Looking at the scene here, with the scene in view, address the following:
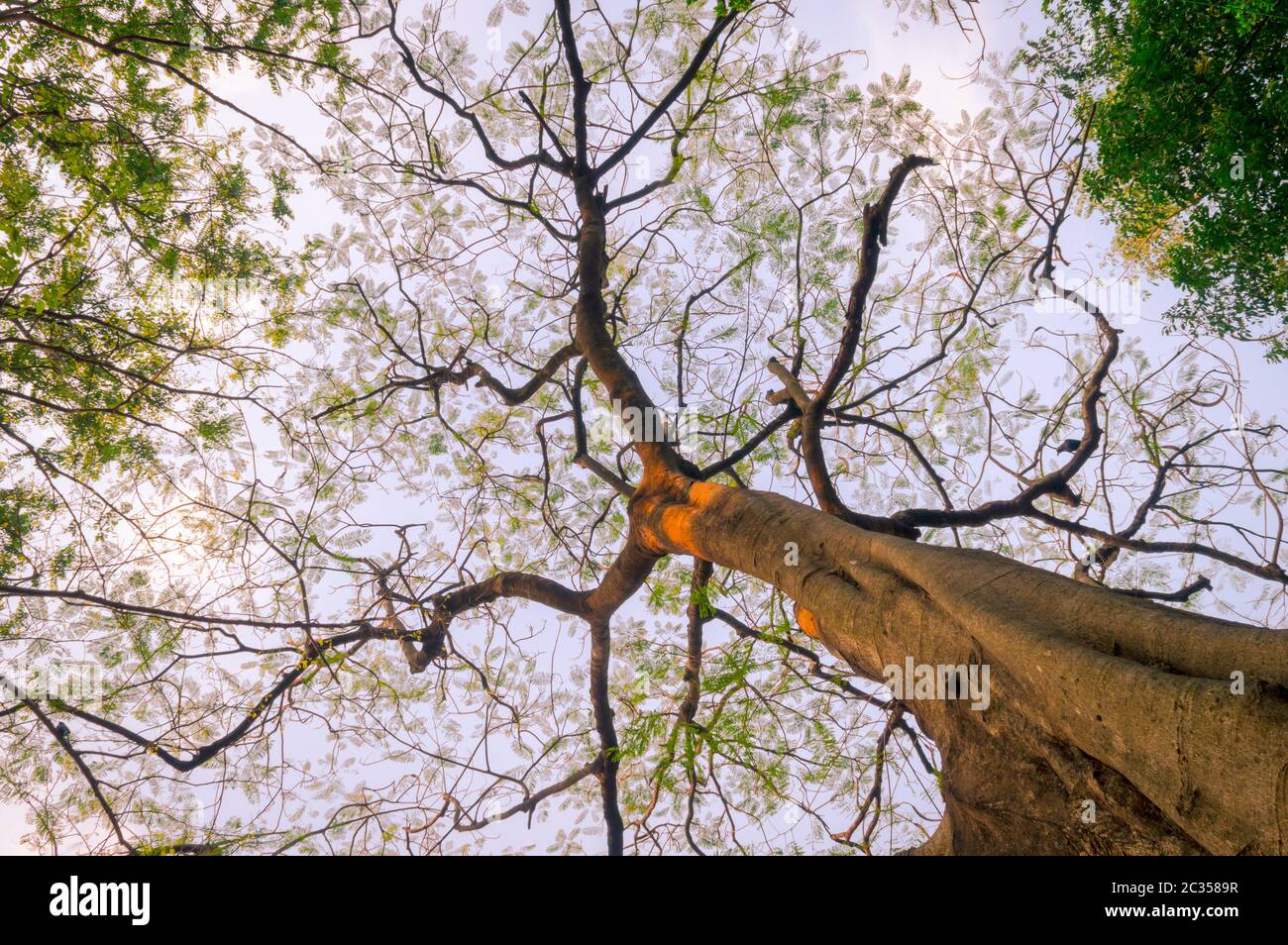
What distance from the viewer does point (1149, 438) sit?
17.4ft

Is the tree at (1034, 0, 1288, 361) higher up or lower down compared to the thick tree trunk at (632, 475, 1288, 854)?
higher up

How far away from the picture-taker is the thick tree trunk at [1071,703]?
1.43m

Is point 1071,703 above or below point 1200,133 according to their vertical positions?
below

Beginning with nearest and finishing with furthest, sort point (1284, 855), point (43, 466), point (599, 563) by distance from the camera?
point (1284, 855)
point (43, 466)
point (599, 563)

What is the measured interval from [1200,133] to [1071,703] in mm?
3637

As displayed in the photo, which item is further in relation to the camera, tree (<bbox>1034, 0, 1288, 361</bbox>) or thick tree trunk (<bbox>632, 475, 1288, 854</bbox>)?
tree (<bbox>1034, 0, 1288, 361</bbox>)

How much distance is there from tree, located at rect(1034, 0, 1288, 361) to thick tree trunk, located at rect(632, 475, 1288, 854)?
2.88 metres

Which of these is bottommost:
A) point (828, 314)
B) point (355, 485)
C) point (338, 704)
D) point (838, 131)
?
point (338, 704)

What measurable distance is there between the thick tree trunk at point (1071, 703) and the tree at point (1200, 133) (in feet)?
9.46

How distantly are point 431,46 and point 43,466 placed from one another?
14.3 feet

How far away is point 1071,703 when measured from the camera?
180 cm

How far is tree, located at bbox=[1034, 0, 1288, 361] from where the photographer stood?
10.6ft
